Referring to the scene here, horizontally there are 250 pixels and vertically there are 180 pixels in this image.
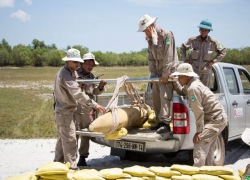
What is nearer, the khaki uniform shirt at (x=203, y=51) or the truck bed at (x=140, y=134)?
the truck bed at (x=140, y=134)

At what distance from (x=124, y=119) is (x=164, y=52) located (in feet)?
4.10

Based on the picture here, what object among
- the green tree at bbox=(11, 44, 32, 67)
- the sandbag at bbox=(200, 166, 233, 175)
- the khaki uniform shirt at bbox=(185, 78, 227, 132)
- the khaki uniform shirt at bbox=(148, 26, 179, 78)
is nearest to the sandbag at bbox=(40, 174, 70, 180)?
the sandbag at bbox=(200, 166, 233, 175)

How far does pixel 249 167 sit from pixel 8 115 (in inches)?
489

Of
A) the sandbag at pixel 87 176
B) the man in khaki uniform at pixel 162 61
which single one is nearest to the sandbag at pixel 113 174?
the sandbag at pixel 87 176

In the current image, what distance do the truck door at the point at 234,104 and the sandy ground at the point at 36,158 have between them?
0.69 metres

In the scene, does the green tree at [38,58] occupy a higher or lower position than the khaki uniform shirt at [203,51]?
higher

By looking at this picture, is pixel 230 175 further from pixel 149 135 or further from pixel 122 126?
pixel 122 126

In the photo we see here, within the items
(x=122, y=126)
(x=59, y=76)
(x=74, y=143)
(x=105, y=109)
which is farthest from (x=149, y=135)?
(x=59, y=76)

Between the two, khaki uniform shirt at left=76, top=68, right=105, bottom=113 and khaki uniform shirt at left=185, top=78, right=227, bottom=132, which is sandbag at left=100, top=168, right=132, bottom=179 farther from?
khaki uniform shirt at left=76, top=68, right=105, bottom=113

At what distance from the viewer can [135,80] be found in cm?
507

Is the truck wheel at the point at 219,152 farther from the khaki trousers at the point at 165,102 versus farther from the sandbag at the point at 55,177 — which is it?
the sandbag at the point at 55,177

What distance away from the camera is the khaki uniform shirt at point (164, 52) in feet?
17.5

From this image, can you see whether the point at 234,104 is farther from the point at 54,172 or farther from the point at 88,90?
the point at 54,172

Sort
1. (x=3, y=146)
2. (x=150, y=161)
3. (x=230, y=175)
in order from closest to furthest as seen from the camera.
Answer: (x=230, y=175), (x=150, y=161), (x=3, y=146)
